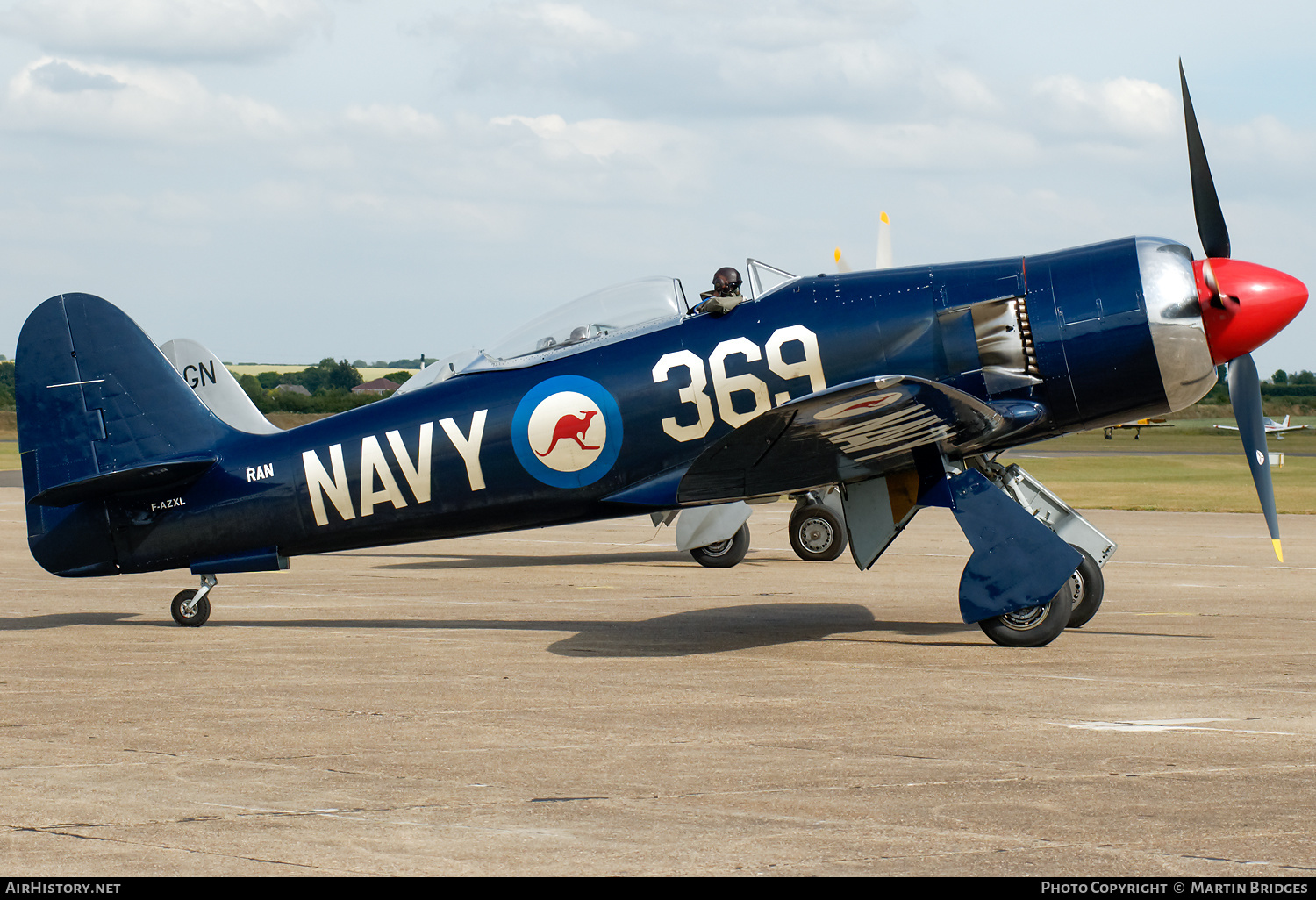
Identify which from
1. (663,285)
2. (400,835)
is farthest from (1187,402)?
(400,835)

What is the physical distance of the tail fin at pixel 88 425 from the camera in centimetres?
1083

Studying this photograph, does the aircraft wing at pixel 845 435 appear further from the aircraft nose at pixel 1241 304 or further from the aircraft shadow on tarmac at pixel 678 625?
the aircraft nose at pixel 1241 304

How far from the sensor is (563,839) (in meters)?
4.75

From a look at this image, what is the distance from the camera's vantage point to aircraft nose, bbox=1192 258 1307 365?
9.32 metres

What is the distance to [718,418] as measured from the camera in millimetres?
9852

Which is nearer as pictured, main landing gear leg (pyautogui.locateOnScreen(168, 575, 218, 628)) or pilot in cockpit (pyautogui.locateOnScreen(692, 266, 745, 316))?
pilot in cockpit (pyautogui.locateOnScreen(692, 266, 745, 316))

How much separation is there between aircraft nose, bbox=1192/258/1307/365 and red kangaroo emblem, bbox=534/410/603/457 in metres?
4.71

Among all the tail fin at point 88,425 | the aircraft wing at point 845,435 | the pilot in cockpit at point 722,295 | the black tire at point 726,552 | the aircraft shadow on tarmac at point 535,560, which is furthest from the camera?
the aircraft shadow on tarmac at point 535,560

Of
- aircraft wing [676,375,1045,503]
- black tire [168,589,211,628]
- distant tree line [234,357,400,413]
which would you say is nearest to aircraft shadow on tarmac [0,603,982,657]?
black tire [168,589,211,628]

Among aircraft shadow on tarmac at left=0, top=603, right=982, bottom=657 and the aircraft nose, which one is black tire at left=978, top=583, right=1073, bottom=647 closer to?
aircraft shadow on tarmac at left=0, top=603, right=982, bottom=657

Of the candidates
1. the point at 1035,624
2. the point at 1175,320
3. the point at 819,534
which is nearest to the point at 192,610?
the point at 1035,624

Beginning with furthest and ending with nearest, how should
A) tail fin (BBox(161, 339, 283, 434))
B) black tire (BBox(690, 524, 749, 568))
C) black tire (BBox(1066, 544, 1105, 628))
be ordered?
black tire (BBox(690, 524, 749, 568)) → tail fin (BBox(161, 339, 283, 434)) → black tire (BBox(1066, 544, 1105, 628))

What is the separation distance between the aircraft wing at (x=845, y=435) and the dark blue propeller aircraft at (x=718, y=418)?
25 mm

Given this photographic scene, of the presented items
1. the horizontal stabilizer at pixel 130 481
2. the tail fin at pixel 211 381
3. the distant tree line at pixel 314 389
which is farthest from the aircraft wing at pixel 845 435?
the distant tree line at pixel 314 389
